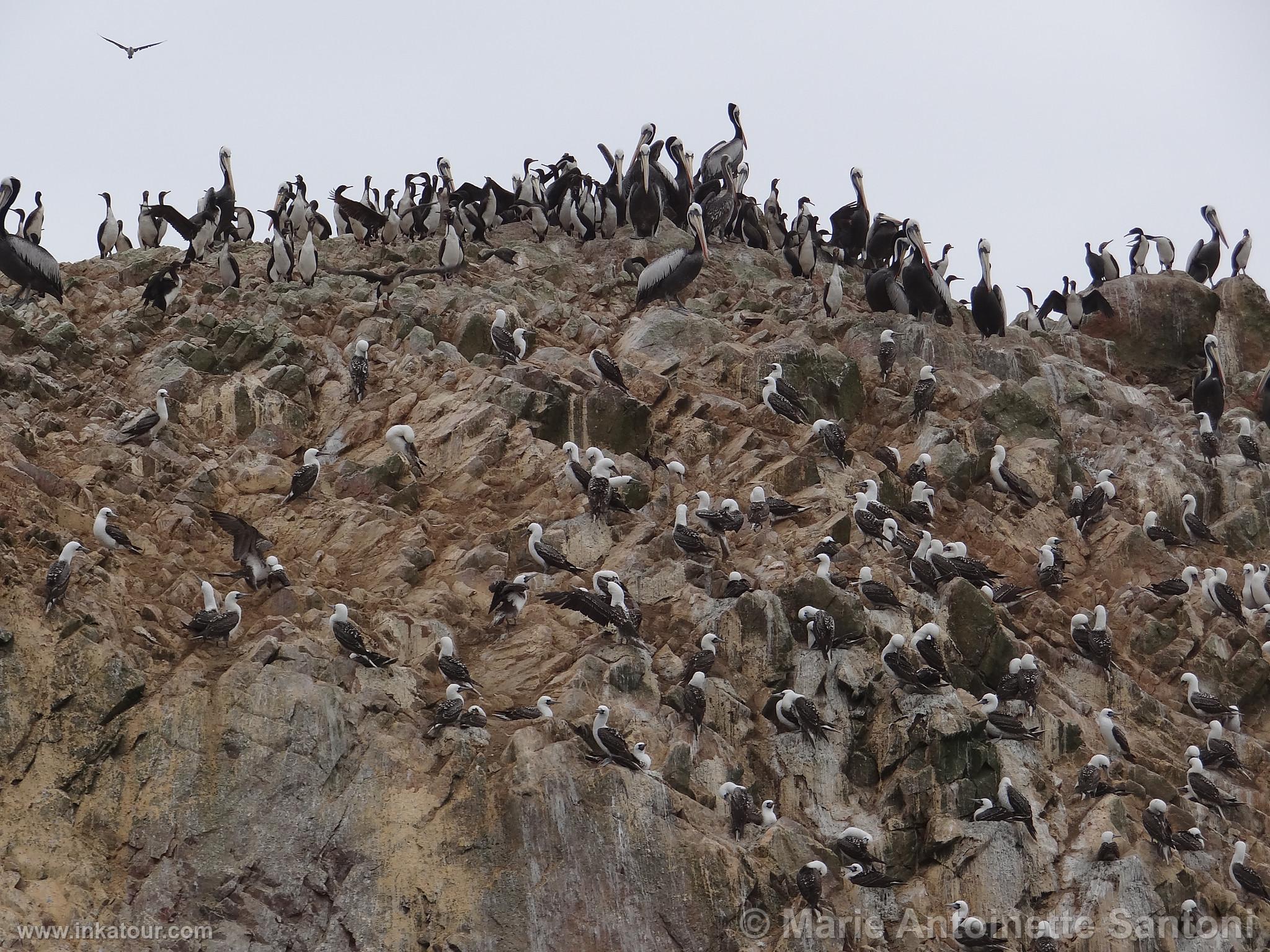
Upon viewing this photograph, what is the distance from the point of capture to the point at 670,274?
25.7 meters

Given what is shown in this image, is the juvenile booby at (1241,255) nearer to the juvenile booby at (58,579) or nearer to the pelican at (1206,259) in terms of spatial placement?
the pelican at (1206,259)

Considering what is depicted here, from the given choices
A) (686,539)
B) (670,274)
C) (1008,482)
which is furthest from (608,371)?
(1008,482)

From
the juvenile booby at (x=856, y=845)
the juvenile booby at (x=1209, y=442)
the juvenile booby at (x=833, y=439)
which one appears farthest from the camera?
the juvenile booby at (x=1209, y=442)

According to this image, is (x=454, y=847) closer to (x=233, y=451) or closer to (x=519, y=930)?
(x=519, y=930)

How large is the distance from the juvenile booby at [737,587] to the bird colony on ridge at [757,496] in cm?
3

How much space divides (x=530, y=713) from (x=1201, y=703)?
30.6 feet

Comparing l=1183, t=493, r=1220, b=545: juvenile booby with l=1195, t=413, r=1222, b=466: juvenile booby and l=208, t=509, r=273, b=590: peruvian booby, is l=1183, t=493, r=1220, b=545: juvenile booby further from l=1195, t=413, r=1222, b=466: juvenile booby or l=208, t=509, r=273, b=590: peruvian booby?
l=208, t=509, r=273, b=590: peruvian booby

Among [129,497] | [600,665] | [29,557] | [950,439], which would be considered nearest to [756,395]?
[950,439]

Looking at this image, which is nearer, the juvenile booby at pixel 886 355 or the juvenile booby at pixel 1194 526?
the juvenile booby at pixel 1194 526

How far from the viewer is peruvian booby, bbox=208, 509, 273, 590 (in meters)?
18.2

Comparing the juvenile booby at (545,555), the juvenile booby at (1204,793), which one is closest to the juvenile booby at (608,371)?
the juvenile booby at (545,555)

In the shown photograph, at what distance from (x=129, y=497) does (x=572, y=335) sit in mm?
8260

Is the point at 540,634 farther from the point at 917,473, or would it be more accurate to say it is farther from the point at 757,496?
the point at 917,473

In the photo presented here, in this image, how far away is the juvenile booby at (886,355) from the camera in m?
24.7
